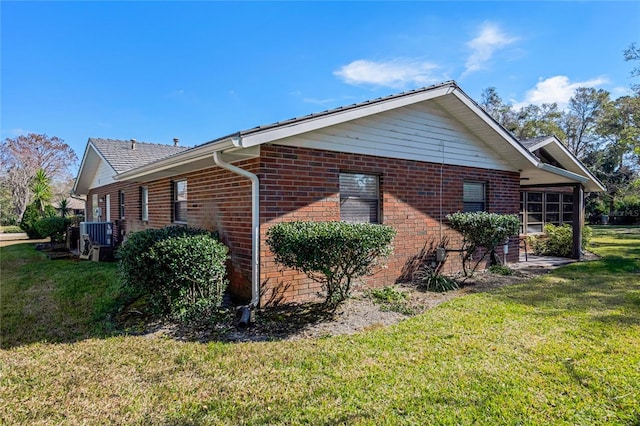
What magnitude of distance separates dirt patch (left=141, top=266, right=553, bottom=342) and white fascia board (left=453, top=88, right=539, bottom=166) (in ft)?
14.0

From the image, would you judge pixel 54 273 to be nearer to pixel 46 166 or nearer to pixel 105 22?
pixel 105 22

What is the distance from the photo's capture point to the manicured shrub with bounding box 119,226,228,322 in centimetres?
482

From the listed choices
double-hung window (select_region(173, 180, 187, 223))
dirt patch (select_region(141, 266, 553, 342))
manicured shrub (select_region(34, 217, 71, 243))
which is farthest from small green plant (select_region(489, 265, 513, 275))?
manicured shrub (select_region(34, 217, 71, 243))

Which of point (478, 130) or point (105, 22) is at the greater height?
point (105, 22)

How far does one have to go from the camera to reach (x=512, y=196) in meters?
10.1

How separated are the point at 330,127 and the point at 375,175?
4.94ft

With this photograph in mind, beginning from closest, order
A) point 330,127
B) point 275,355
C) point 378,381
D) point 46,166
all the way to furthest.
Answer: point 378,381 < point 275,355 < point 330,127 < point 46,166

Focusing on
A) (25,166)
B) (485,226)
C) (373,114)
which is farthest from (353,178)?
(25,166)

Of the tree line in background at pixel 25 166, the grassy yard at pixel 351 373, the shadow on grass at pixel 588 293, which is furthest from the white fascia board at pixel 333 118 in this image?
the tree line in background at pixel 25 166

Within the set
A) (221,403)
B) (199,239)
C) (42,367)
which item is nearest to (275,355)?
(221,403)

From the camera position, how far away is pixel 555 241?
1238 centimetres

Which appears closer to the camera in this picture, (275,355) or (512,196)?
(275,355)

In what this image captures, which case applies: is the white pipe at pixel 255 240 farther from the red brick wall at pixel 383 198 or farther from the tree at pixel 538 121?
the tree at pixel 538 121

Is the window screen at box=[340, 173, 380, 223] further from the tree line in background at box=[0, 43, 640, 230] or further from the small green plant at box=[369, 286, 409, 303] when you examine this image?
the tree line in background at box=[0, 43, 640, 230]
